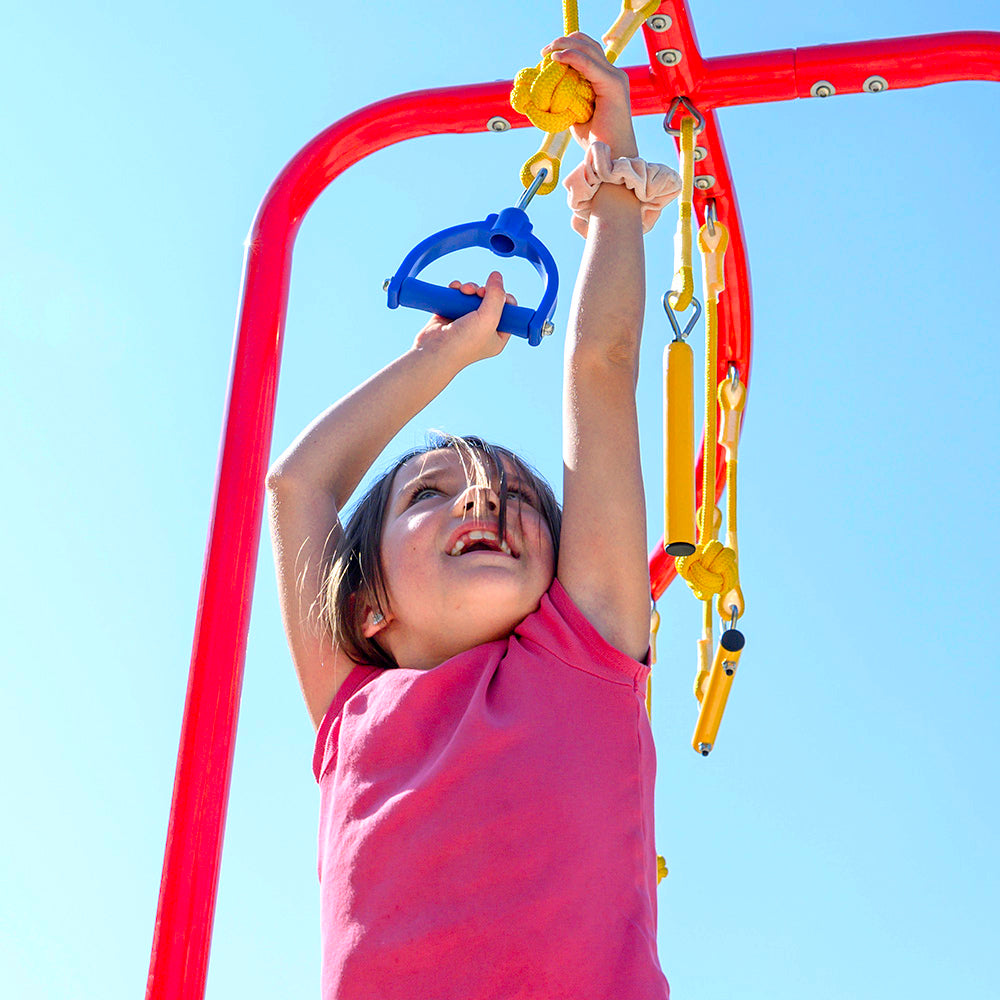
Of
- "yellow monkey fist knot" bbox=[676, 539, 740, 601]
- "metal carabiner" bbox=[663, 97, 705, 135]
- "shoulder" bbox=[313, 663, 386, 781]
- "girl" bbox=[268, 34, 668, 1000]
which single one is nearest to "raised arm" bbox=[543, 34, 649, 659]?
"girl" bbox=[268, 34, 668, 1000]

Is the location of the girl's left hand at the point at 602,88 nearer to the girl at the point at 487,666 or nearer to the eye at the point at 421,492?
the girl at the point at 487,666

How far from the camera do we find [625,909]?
1169 mm

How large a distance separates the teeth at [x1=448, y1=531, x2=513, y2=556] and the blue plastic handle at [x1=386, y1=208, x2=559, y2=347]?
24 cm

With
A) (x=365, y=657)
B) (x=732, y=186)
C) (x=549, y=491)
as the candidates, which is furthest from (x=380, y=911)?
(x=732, y=186)

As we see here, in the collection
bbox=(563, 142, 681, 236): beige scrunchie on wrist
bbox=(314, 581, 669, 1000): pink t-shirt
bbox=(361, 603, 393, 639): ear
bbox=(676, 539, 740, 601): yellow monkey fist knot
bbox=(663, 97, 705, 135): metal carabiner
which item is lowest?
bbox=(314, 581, 669, 1000): pink t-shirt

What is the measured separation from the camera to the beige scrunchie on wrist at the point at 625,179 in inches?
58.4

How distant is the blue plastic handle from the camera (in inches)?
59.2

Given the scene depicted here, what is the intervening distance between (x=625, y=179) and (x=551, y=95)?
132 millimetres

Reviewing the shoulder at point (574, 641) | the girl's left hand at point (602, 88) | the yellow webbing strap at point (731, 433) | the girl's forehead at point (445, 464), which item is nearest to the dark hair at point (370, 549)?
the girl's forehead at point (445, 464)

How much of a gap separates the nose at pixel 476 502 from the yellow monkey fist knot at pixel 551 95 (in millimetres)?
434

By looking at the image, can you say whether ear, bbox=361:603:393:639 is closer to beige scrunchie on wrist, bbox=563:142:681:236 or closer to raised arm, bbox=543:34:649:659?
raised arm, bbox=543:34:649:659

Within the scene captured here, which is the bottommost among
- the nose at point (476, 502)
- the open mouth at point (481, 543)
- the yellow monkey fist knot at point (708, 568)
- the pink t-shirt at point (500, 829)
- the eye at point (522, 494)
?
the pink t-shirt at point (500, 829)

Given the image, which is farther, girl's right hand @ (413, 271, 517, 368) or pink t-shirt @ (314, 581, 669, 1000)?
girl's right hand @ (413, 271, 517, 368)

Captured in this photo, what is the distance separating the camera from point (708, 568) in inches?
72.6
